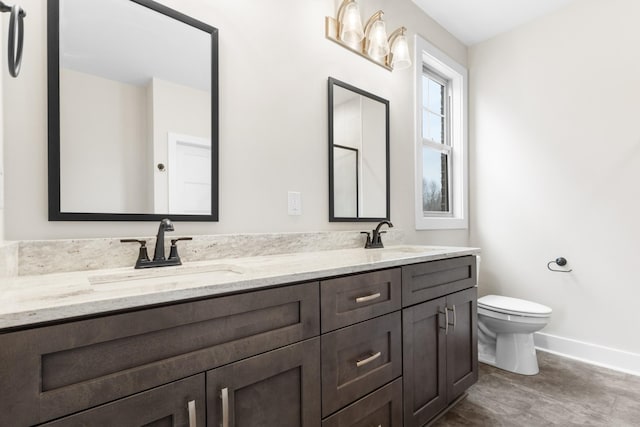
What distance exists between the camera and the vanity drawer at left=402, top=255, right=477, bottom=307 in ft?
4.49

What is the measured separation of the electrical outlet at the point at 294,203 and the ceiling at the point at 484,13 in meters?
1.91

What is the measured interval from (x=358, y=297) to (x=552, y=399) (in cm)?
155

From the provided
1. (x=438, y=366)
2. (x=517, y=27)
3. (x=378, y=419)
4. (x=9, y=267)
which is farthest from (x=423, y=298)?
(x=517, y=27)

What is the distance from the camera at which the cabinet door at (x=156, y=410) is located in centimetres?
62

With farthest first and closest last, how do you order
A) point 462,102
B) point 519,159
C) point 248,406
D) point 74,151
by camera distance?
point 462,102, point 519,159, point 74,151, point 248,406

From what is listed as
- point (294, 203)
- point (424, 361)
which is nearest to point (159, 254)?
point (294, 203)

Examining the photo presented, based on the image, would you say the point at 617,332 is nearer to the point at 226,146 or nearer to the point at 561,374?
the point at 561,374

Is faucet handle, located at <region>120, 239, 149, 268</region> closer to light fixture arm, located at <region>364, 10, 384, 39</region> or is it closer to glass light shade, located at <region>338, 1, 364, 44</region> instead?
glass light shade, located at <region>338, 1, 364, 44</region>

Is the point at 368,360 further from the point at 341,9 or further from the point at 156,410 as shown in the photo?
the point at 341,9

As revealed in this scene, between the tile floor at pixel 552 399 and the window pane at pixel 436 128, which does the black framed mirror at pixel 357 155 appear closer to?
the window pane at pixel 436 128

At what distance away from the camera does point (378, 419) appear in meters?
1.23

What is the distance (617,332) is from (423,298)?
182 cm

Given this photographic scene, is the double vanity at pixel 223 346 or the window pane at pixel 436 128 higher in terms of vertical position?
the window pane at pixel 436 128

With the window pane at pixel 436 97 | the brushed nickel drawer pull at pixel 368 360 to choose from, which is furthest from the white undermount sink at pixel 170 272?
the window pane at pixel 436 97
